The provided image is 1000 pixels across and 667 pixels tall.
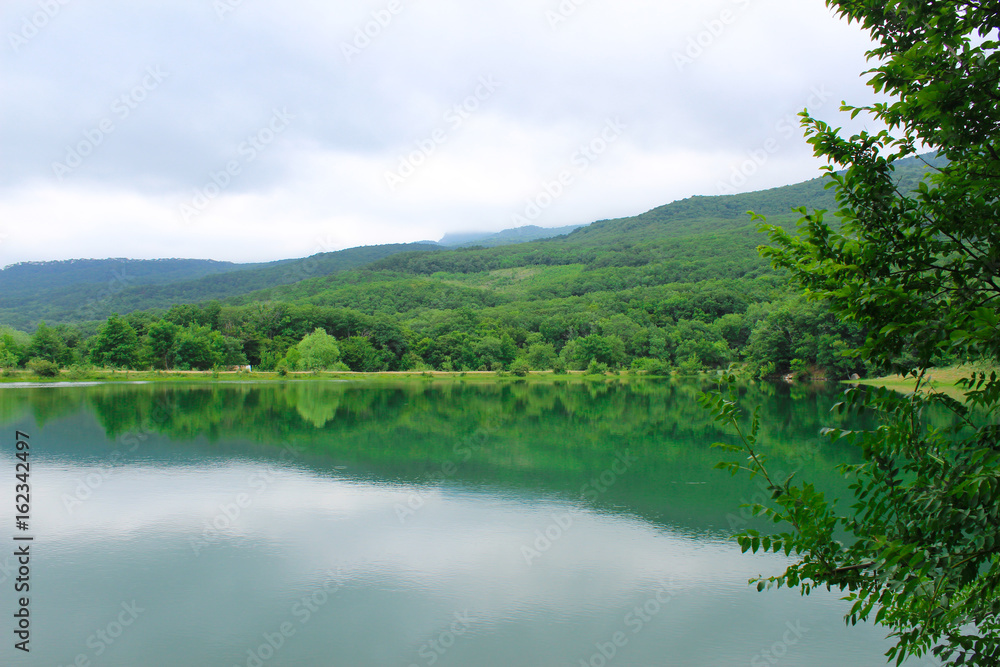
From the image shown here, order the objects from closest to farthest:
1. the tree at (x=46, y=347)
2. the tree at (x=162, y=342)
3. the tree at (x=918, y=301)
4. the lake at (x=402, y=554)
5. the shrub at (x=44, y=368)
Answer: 1. the tree at (x=918, y=301)
2. the lake at (x=402, y=554)
3. the shrub at (x=44, y=368)
4. the tree at (x=46, y=347)
5. the tree at (x=162, y=342)

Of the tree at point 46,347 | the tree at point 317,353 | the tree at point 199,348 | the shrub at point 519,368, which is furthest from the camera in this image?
the shrub at point 519,368

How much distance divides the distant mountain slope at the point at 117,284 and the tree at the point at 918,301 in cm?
13081

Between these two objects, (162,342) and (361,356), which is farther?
(361,356)

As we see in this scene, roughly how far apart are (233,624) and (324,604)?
1323 mm

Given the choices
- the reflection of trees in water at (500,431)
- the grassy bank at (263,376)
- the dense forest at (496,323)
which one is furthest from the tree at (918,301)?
the grassy bank at (263,376)

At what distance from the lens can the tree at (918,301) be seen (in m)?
3.15

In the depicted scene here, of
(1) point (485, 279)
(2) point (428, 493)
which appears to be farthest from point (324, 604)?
(1) point (485, 279)

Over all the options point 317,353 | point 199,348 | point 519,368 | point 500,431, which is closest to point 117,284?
point 199,348

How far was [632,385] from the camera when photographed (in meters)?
61.2

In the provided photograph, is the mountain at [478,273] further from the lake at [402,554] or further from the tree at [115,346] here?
the lake at [402,554]

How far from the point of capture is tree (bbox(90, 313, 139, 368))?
65562mm

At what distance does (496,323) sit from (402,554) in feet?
242

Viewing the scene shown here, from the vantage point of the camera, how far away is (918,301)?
3256 mm

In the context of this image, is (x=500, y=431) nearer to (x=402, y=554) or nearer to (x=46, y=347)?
(x=402, y=554)
